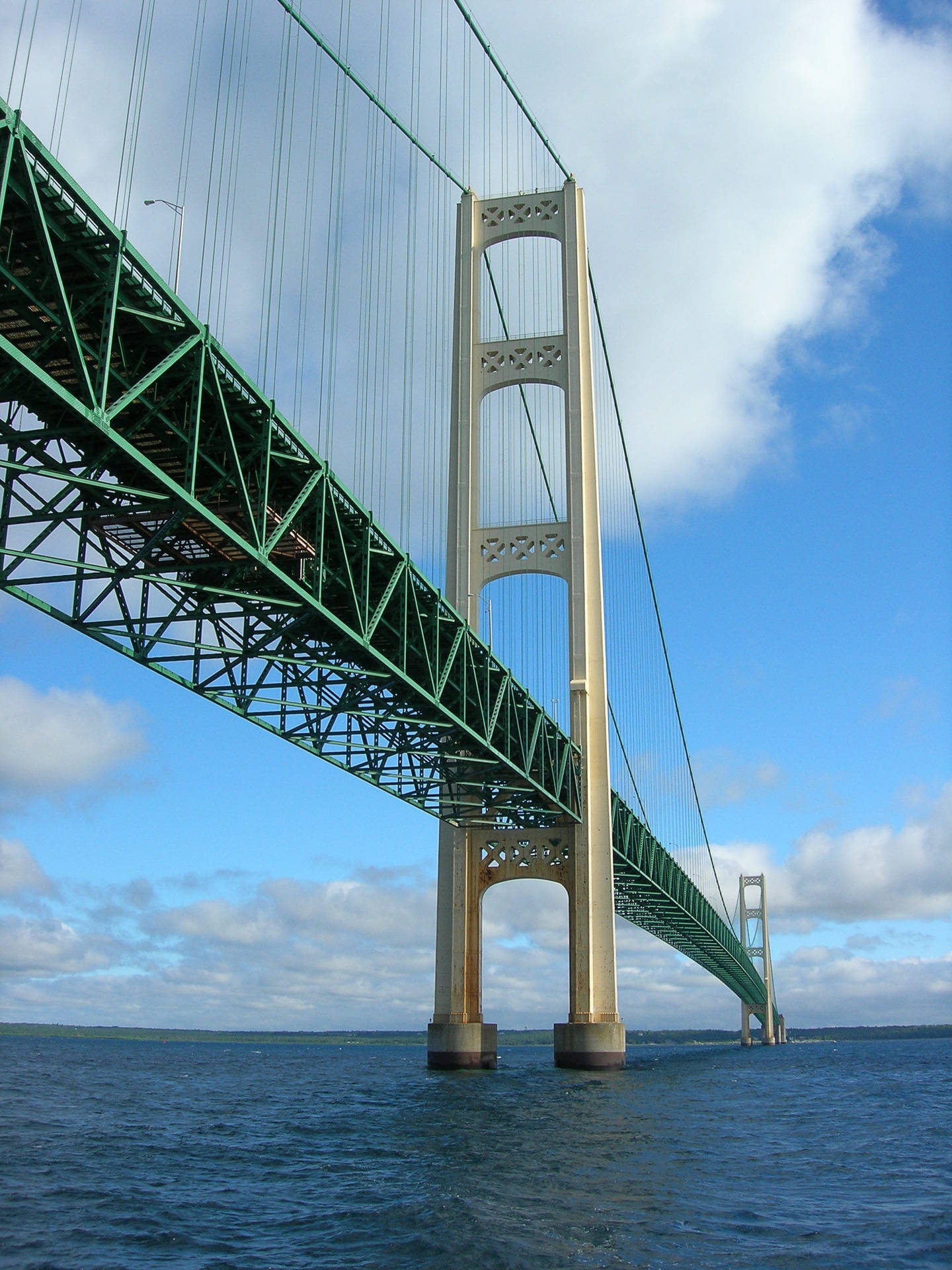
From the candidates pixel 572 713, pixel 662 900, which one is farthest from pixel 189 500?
pixel 662 900

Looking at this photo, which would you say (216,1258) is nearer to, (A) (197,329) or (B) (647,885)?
(A) (197,329)

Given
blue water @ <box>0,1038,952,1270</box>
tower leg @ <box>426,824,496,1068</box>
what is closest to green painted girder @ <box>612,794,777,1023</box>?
tower leg @ <box>426,824,496,1068</box>

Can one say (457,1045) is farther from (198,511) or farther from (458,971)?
(198,511)

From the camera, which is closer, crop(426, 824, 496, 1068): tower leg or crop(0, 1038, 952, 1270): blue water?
crop(0, 1038, 952, 1270): blue water

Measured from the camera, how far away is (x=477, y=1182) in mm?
15367

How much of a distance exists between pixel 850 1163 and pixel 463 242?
3687 cm

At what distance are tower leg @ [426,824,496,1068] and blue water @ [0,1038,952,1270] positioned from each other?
18.2ft

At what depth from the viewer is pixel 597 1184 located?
15398mm

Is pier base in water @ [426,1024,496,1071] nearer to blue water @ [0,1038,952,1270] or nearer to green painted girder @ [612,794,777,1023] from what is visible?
blue water @ [0,1038,952,1270]

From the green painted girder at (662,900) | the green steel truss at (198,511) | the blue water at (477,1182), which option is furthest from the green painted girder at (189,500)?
the green painted girder at (662,900)

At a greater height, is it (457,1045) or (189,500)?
(189,500)

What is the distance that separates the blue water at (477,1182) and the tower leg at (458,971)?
18.2ft

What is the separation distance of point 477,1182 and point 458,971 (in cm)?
2355

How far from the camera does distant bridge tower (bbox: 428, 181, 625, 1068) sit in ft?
125
